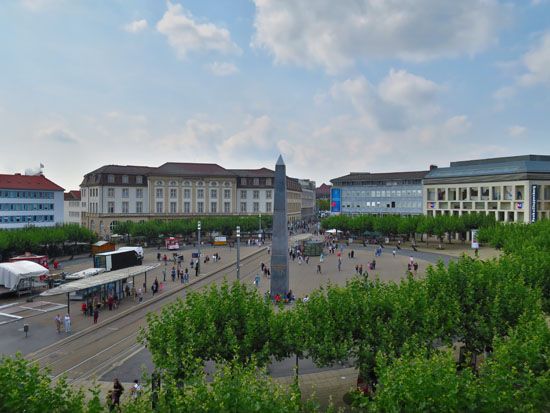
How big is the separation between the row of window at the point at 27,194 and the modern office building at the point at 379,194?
78892 mm

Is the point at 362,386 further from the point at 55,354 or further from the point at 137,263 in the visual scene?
the point at 137,263

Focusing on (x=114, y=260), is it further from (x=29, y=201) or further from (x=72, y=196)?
(x=72, y=196)

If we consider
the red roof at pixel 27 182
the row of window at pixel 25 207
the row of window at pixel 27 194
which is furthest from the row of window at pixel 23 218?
the red roof at pixel 27 182

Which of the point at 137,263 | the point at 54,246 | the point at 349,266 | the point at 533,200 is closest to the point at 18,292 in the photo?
the point at 137,263

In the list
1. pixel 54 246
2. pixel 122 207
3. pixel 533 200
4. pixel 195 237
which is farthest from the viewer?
pixel 122 207

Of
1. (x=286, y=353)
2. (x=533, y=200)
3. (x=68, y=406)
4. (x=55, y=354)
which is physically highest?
(x=533, y=200)

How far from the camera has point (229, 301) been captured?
64.0 feet

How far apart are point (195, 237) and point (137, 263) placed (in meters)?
47.0

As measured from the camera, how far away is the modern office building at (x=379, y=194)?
386 ft

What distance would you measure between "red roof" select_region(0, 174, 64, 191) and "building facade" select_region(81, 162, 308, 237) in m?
10.0

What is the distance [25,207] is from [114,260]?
193ft

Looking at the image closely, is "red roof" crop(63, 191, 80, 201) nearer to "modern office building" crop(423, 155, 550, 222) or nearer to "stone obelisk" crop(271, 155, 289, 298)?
"modern office building" crop(423, 155, 550, 222)

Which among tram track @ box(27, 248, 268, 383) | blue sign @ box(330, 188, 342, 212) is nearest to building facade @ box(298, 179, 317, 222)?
blue sign @ box(330, 188, 342, 212)

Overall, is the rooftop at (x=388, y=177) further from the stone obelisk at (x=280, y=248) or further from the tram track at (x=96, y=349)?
the tram track at (x=96, y=349)
